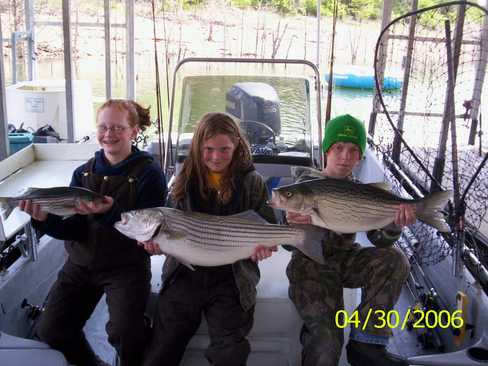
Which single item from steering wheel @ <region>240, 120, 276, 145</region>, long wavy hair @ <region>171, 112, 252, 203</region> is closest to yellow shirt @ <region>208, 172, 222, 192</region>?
long wavy hair @ <region>171, 112, 252, 203</region>

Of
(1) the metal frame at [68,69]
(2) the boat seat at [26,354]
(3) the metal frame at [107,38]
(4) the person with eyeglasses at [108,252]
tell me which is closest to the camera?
(2) the boat seat at [26,354]

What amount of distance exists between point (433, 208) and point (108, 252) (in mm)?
1587

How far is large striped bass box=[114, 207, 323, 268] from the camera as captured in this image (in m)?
2.27

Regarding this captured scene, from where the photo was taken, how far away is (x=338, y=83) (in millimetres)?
17344

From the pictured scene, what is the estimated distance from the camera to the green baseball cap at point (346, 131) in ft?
9.11

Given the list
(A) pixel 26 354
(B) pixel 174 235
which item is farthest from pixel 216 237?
(A) pixel 26 354

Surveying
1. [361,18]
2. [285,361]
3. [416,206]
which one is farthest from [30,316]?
[361,18]

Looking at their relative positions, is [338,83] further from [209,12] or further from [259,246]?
[259,246]

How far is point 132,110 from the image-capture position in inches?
111

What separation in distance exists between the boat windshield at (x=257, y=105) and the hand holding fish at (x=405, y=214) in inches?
69.6

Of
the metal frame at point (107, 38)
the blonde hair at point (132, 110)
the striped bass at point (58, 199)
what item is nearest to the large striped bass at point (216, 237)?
the striped bass at point (58, 199)

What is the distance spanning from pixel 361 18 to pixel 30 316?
41.8ft

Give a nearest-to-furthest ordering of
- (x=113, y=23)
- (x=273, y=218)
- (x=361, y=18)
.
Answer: (x=273, y=218) < (x=113, y=23) < (x=361, y=18)

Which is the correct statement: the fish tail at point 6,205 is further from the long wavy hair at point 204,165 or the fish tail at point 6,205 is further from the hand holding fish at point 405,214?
the hand holding fish at point 405,214
